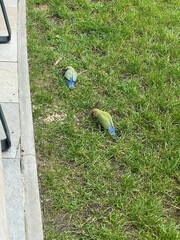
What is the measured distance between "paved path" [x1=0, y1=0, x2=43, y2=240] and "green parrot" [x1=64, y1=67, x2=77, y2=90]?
0.32 meters

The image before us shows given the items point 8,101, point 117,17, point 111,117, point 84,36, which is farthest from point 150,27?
point 8,101

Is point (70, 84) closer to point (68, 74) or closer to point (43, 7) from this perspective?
point (68, 74)

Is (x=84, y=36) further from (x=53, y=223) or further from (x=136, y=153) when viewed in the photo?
(x=53, y=223)

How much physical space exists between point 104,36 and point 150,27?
0.49 m

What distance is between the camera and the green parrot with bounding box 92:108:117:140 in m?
3.30

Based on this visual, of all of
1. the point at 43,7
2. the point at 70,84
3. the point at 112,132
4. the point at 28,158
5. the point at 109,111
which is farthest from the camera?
the point at 43,7

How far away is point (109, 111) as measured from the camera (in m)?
3.52

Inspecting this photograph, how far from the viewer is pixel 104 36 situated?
14.3 feet

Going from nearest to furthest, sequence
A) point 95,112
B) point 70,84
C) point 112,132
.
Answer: point 112,132
point 95,112
point 70,84

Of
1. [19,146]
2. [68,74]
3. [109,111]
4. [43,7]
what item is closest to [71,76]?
[68,74]

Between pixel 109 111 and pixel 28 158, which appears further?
pixel 109 111

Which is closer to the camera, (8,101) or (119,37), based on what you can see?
(8,101)

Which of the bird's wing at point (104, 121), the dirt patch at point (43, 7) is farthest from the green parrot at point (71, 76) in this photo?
the dirt patch at point (43, 7)

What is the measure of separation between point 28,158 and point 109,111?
0.78 m
